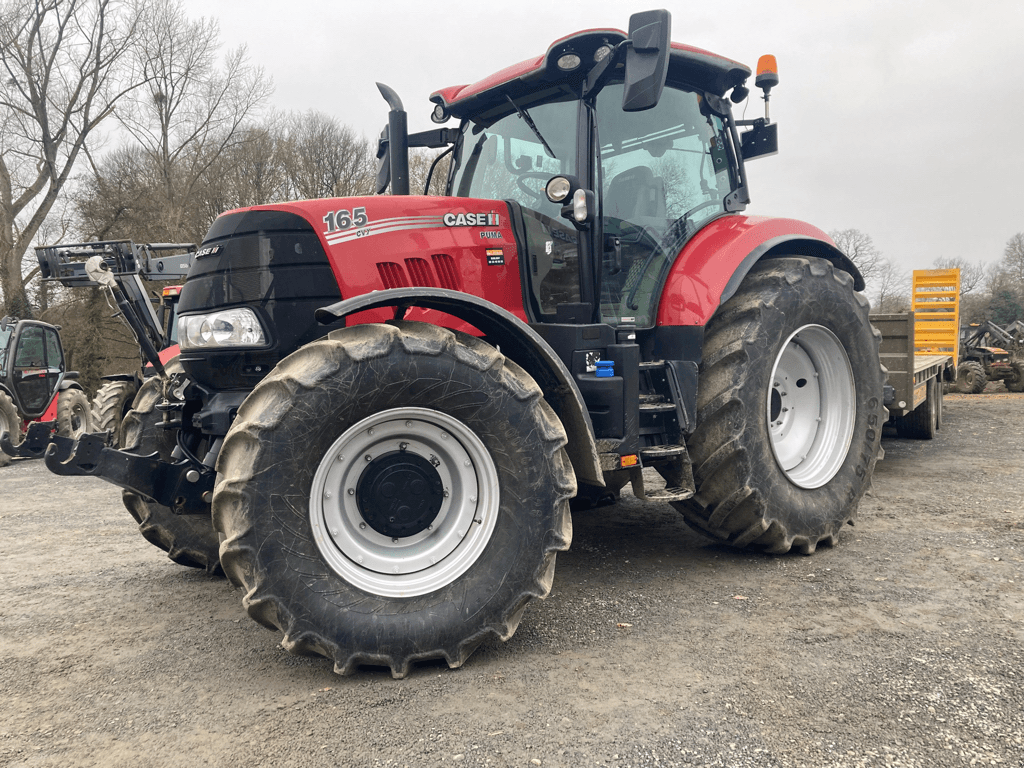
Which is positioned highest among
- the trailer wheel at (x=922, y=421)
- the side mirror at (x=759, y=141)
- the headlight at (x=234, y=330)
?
the side mirror at (x=759, y=141)

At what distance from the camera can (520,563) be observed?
2957 millimetres

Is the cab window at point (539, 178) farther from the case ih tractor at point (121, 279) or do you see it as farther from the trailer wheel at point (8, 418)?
the trailer wheel at point (8, 418)

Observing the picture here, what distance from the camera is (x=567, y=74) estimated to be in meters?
3.73

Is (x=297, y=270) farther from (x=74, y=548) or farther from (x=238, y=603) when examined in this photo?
(x=74, y=548)

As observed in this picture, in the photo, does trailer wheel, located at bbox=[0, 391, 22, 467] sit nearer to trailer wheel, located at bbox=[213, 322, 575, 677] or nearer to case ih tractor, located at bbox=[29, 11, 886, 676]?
case ih tractor, located at bbox=[29, 11, 886, 676]

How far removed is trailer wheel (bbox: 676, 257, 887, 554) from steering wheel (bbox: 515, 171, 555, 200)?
3.70ft

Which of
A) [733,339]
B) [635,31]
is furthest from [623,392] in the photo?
[635,31]

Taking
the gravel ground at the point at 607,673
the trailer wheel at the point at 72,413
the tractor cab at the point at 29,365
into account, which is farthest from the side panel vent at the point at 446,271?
the tractor cab at the point at 29,365

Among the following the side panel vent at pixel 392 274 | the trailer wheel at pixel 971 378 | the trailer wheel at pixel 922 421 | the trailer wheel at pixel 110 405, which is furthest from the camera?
the trailer wheel at pixel 971 378

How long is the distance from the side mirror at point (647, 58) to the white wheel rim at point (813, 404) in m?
1.82

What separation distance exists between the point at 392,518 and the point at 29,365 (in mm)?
10904

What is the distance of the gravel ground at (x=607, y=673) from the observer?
2322 mm

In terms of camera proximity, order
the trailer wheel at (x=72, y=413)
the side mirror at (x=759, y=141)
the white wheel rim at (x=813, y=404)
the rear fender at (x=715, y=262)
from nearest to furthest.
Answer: the rear fender at (x=715, y=262) → the white wheel rim at (x=813, y=404) → the side mirror at (x=759, y=141) → the trailer wheel at (x=72, y=413)

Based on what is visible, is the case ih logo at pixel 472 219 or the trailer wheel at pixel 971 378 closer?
the case ih logo at pixel 472 219
